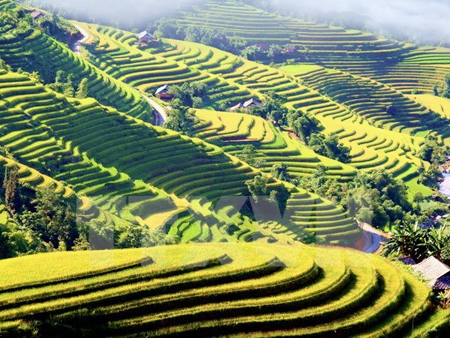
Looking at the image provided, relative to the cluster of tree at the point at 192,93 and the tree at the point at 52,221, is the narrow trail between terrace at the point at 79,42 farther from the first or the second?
the tree at the point at 52,221

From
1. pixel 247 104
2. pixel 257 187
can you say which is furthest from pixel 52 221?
pixel 247 104

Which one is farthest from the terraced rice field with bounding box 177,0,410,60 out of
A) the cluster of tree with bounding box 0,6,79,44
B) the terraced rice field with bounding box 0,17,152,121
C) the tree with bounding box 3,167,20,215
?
the tree with bounding box 3,167,20,215

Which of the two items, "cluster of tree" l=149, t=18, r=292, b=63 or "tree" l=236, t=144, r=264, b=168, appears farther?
"cluster of tree" l=149, t=18, r=292, b=63

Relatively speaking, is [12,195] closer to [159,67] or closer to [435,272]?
[435,272]

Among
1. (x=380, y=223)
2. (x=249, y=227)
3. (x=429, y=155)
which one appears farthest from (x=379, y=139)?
(x=249, y=227)

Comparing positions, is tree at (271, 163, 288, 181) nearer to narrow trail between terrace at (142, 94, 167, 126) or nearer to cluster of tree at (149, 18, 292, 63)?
narrow trail between terrace at (142, 94, 167, 126)
